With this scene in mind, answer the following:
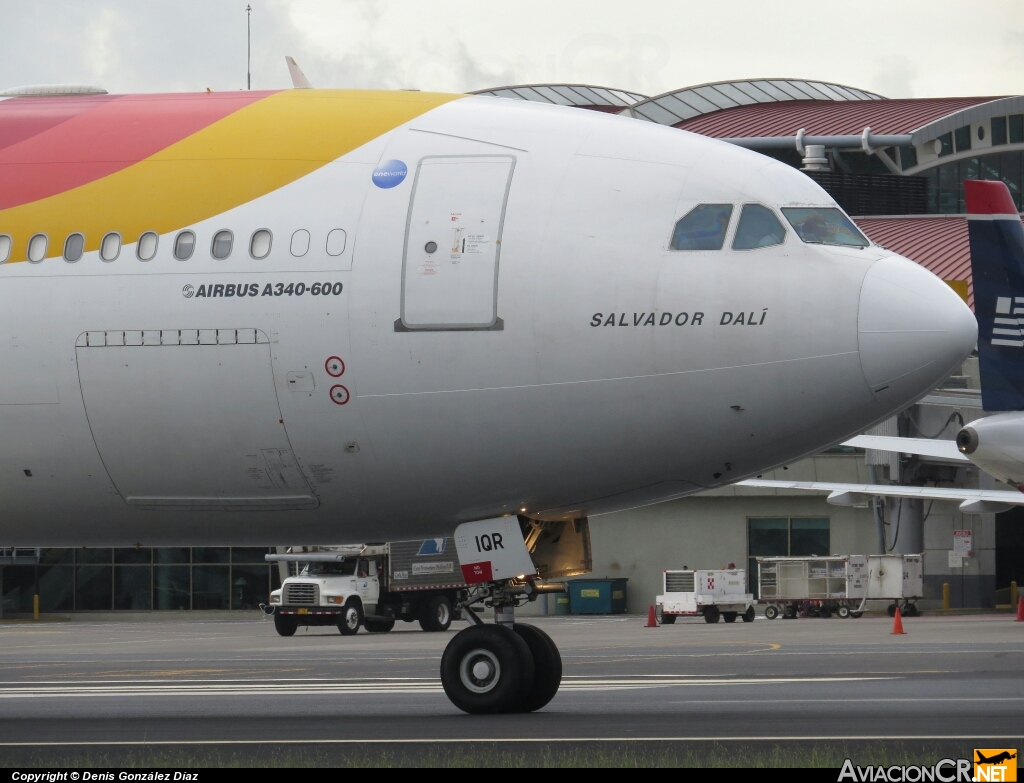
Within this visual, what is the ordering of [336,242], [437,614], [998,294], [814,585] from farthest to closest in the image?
[814,585], [437,614], [998,294], [336,242]

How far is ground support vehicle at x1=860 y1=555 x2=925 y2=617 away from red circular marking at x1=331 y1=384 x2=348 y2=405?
41883mm

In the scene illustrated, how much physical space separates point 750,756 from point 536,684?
3.44m

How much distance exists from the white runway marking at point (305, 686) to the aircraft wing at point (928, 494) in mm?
26944

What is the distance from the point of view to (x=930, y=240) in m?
63.5

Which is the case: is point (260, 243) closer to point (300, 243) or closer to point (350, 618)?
point (300, 243)

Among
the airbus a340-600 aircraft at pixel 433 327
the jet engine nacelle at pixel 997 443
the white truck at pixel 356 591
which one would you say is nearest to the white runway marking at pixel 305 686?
the airbus a340-600 aircraft at pixel 433 327

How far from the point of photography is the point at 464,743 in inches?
439

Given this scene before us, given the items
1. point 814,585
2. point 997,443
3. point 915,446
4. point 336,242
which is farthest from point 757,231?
point 814,585

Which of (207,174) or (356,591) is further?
(356,591)

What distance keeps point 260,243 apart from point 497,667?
4046mm

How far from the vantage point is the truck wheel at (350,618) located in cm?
4394

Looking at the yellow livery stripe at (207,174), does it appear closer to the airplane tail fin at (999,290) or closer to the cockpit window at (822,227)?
the cockpit window at (822,227)

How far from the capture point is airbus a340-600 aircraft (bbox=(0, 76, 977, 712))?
12.0 meters

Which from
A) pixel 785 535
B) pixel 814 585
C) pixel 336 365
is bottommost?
pixel 814 585
